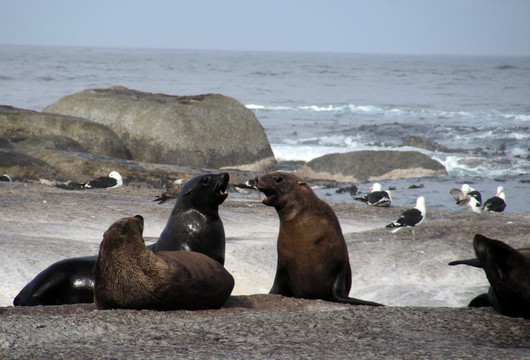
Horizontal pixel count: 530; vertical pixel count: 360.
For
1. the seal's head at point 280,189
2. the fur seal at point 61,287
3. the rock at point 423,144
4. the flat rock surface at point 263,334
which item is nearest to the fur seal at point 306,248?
the seal's head at point 280,189

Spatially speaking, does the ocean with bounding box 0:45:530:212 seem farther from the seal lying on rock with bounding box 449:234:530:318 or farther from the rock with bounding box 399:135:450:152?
the seal lying on rock with bounding box 449:234:530:318

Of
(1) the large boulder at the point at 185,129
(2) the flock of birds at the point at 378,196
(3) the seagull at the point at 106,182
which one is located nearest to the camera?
(2) the flock of birds at the point at 378,196

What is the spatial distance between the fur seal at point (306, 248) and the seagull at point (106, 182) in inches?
318

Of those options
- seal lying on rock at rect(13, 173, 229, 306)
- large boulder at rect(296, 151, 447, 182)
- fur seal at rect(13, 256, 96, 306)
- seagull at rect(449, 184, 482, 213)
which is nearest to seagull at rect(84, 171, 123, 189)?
large boulder at rect(296, 151, 447, 182)

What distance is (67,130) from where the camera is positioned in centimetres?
1811

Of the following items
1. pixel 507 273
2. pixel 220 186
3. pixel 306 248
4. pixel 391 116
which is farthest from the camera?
pixel 391 116

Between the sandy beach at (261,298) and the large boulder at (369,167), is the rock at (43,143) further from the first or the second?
the large boulder at (369,167)

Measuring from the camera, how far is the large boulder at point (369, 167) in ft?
62.4

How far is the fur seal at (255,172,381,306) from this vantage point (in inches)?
233

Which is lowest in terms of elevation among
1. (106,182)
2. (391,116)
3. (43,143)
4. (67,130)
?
(391,116)

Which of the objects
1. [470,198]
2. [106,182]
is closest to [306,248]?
[470,198]

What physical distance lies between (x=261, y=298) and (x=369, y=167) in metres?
14.2

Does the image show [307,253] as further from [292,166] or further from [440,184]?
[292,166]

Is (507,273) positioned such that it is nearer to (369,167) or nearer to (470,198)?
(470,198)
